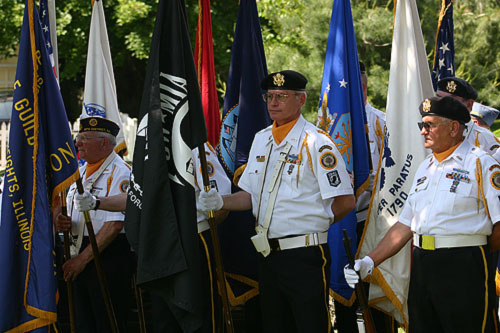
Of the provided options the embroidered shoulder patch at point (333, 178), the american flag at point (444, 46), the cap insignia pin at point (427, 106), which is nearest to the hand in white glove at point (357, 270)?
the embroidered shoulder patch at point (333, 178)

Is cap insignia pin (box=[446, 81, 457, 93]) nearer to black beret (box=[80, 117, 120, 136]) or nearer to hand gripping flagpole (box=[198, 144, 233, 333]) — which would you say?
hand gripping flagpole (box=[198, 144, 233, 333])

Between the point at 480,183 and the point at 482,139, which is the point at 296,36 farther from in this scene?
the point at 480,183

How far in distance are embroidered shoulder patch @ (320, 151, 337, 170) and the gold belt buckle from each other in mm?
691

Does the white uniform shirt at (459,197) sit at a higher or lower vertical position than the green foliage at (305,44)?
lower

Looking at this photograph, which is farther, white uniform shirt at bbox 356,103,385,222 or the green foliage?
the green foliage

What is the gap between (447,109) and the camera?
399 centimetres

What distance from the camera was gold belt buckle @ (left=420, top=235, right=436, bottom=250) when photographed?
3.99 meters

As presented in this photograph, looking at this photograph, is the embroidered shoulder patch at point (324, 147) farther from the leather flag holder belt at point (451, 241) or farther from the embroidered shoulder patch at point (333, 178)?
the leather flag holder belt at point (451, 241)

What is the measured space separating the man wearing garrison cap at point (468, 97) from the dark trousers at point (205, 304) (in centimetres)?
186

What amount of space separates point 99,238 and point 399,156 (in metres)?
2.20

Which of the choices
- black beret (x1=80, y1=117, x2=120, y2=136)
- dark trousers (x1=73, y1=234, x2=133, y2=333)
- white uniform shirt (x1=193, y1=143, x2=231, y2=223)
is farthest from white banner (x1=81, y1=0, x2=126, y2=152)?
white uniform shirt (x1=193, y1=143, x2=231, y2=223)

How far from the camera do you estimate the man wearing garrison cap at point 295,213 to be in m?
4.26

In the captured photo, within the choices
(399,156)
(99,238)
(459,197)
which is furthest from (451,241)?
(99,238)

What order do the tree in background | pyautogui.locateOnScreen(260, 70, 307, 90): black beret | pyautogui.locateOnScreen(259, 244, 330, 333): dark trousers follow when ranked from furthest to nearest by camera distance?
1. the tree in background
2. pyautogui.locateOnScreen(260, 70, 307, 90): black beret
3. pyautogui.locateOnScreen(259, 244, 330, 333): dark trousers
